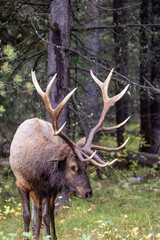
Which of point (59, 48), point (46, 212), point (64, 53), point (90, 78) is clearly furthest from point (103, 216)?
point (90, 78)

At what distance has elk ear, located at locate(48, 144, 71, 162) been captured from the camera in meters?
4.70

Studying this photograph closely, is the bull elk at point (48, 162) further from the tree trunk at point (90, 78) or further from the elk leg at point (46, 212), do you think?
the tree trunk at point (90, 78)

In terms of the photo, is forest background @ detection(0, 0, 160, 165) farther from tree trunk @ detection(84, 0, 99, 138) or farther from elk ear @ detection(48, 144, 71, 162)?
elk ear @ detection(48, 144, 71, 162)

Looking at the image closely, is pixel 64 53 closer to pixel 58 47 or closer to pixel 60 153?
pixel 58 47

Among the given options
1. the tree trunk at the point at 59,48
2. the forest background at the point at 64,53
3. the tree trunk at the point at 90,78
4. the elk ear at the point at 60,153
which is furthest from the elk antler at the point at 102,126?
the tree trunk at the point at 90,78

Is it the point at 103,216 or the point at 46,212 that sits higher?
the point at 46,212

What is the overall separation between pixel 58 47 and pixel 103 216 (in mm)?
3254

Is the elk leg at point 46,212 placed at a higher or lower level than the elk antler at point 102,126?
lower

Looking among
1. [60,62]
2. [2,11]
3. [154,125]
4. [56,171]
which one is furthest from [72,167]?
[154,125]

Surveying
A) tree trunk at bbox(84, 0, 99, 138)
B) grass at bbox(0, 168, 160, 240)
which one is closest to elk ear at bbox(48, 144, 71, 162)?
grass at bbox(0, 168, 160, 240)

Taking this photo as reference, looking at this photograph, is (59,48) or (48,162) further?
(59,48)

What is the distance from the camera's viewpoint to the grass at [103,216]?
5016mm

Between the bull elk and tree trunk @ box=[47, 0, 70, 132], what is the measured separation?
4.04 ft

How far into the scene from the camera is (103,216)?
20.0 feet
